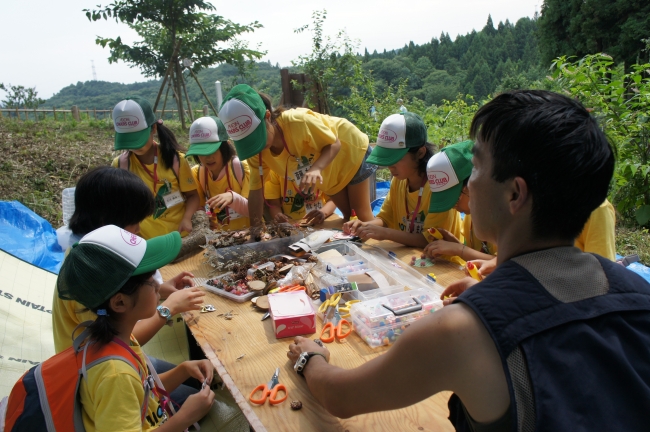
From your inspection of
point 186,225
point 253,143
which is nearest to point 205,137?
point 186,225

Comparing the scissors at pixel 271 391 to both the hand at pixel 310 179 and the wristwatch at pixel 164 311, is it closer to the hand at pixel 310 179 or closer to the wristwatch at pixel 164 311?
the wristwatch at pixel 164 311

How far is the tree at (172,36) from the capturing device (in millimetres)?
10391

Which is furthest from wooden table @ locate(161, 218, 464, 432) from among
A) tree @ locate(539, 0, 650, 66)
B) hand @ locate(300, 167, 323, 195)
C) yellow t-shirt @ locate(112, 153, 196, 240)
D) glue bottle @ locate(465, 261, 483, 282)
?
tree @ locate(539, 0, 650, 66)

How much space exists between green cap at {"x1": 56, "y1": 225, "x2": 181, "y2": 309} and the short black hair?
1138 millimetres

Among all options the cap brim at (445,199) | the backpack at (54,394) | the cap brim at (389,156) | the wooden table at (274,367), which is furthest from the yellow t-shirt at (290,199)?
the backpack at (54,394)

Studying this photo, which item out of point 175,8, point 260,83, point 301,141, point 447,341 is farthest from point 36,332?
point 260,83

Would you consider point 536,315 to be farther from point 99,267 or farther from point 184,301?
point 184,301

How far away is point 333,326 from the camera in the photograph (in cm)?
175

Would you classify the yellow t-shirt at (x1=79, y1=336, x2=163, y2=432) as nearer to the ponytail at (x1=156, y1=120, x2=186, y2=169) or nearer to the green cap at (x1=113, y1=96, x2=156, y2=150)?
the green cap at (x1=113, y1=96, x2=156, y2=150)

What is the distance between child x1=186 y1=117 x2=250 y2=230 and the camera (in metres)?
3.22

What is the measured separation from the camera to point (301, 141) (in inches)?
118

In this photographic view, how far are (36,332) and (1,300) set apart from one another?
313 millimetres

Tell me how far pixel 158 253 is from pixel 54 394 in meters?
0.51

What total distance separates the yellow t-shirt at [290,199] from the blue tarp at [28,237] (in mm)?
2181
